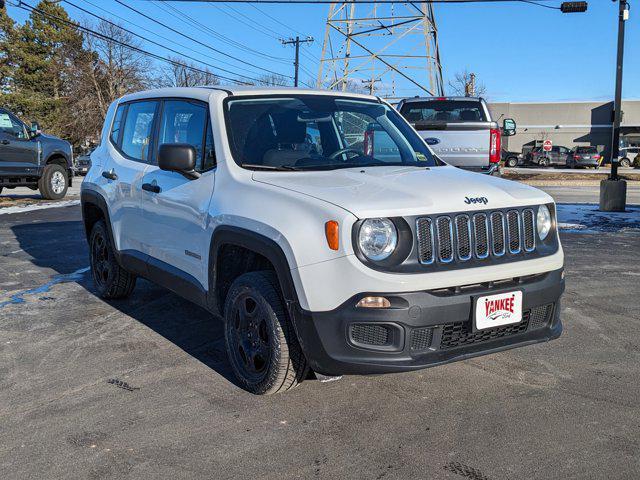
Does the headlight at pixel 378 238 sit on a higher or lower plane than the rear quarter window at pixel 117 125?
lower

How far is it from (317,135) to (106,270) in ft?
8.52

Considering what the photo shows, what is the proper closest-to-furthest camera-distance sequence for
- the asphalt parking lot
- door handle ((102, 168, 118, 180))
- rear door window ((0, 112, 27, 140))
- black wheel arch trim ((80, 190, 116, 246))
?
the asphalt parking lot → door handle ((102, 168, 118, 180)) → black wheel arch trim ((80, 190, 116, 246)) → rear door window ((0, 112, 27, 140))

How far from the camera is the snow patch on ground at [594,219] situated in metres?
11.1

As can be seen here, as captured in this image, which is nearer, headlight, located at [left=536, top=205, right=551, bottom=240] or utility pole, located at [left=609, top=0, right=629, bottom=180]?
headlight, located at [left=536, top=205, right=551, bottom=240]

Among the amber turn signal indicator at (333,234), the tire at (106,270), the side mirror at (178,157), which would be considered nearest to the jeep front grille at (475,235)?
the amber turn signal indicator at (333,234)

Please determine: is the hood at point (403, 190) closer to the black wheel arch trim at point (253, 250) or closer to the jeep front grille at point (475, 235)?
the jeep front grille at point (475, 235)

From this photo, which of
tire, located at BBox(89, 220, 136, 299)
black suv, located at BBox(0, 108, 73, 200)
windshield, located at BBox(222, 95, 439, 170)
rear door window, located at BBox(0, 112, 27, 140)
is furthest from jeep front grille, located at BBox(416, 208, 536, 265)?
rear door window, located at BBox(0, 112, 27, 140)

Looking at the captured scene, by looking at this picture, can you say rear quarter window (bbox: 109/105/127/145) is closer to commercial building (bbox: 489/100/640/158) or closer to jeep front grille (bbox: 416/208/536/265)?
jeep front grille (bbox: 416/208/536/265)

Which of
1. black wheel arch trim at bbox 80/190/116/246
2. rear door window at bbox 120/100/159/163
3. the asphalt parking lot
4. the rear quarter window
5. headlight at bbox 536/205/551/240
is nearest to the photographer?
the asphalt parking lot

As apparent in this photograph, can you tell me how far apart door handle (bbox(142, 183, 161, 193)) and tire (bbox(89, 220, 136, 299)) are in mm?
1017

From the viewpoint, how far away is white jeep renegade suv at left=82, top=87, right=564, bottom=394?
10.5 feet

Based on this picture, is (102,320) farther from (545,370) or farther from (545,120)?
(545,120)

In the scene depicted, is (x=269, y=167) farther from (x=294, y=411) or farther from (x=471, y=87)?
(x=471, y=87)

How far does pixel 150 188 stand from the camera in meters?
4.79
